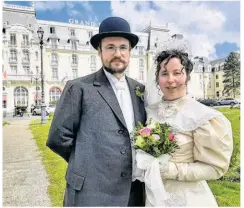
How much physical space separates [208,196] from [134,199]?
0.52 metres

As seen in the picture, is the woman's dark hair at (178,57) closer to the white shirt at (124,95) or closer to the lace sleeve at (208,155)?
the white shirt at (124,95)

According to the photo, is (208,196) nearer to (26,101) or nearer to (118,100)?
(118,100)

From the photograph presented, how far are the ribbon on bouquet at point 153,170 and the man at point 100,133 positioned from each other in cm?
16

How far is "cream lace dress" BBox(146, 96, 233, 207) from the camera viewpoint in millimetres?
1747

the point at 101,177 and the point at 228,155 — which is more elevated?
the point at 228,155

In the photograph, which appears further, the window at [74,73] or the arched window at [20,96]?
the window at [74,73]

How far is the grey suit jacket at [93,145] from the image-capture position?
190 cm

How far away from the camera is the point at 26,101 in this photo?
2880cm

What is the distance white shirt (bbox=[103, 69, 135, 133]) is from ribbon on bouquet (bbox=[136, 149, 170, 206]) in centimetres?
30

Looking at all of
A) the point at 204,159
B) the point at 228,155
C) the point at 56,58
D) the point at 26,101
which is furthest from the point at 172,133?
the point at 56,58

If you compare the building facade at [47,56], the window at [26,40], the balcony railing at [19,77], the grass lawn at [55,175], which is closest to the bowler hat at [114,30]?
the grass lawn at [55,175]

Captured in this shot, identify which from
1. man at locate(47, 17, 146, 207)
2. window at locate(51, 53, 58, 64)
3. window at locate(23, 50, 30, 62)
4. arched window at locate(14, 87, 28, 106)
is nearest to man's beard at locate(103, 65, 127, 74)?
man at locate(47, 17, 146, 207)

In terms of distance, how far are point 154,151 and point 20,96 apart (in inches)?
1131

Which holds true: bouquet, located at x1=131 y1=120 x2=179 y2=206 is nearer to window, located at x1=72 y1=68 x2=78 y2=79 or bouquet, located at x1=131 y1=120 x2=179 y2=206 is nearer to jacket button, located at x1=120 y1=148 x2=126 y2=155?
jacket button, located at x1=120 y1=148 x2=126 y2=155
